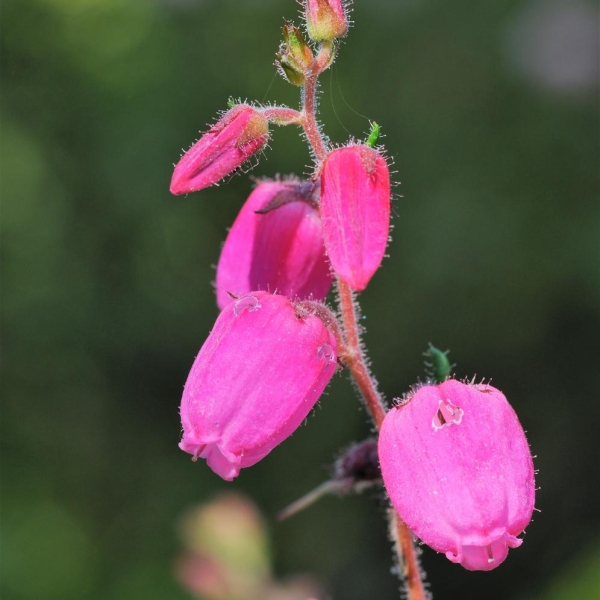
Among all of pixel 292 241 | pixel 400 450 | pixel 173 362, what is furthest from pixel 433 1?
pixel 400 450

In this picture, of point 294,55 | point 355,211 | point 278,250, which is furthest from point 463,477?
point 294,55

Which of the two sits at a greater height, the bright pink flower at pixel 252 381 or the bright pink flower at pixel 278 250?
the bright pink flower at pixel 278 250

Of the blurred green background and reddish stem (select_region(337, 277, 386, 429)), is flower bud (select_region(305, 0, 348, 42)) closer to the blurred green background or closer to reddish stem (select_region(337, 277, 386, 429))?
reddish stem (select_region(337, 277, 386, 429))

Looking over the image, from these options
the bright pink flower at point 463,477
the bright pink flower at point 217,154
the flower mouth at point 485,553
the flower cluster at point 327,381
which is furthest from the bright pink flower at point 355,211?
the flower mouth at point 485,553

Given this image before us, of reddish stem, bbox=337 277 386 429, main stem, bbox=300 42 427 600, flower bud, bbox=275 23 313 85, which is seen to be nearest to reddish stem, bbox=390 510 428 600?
main stem, bbox=300 42 427 600

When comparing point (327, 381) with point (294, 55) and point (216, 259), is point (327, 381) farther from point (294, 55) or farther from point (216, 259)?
point (216, 259)

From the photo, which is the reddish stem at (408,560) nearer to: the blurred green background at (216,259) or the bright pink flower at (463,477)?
the bright pink flower at (463,477)

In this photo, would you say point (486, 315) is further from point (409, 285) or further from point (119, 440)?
point (119, 440)
